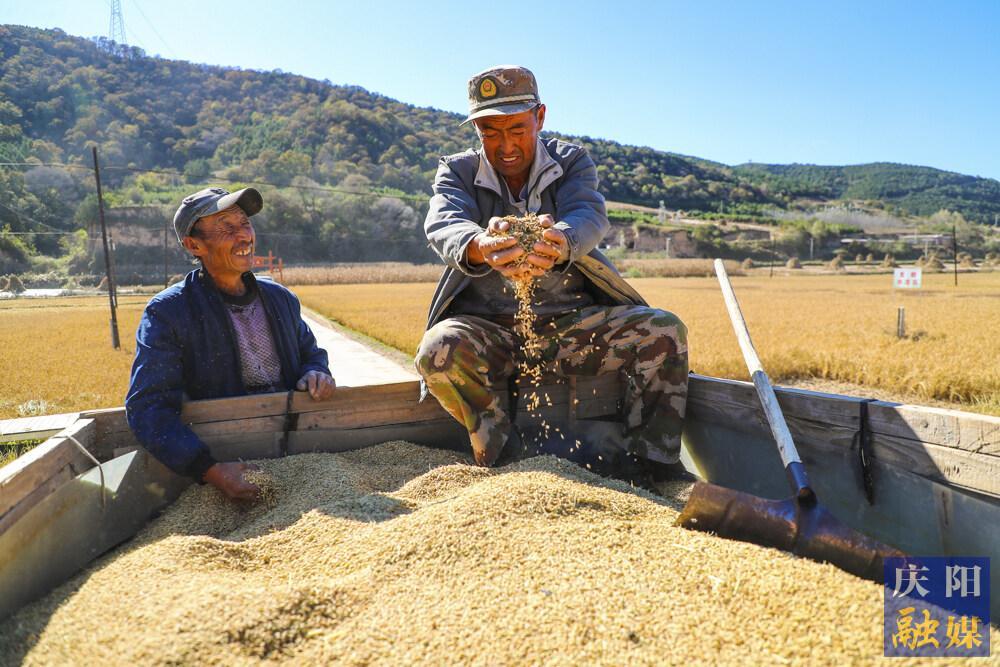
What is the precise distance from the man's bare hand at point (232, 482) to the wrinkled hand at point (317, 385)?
1.23ft

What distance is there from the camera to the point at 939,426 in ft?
4.85

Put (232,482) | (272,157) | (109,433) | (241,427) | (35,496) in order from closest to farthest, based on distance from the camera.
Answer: (35,496)
(232,482)
(109,433)
(241,427)
(272,157)

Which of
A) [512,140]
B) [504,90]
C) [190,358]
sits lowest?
[190,358]

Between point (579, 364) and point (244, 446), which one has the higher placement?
point (579, 364)

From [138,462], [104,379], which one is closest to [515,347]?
[138,462]

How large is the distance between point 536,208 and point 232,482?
1.51 m

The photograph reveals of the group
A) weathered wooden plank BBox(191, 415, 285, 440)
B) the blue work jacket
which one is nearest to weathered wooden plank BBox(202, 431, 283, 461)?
weathered wooden plank BBox(191, 415, 285, 440)

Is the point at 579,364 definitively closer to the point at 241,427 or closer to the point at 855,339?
the point at 241,427

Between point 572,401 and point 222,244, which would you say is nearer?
point 222,244

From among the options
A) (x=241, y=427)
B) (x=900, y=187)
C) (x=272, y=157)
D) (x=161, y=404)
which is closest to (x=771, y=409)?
(x=241, y=427)

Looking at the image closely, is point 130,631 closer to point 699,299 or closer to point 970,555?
point 970,555

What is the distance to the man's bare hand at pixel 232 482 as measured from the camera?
70.7 inches

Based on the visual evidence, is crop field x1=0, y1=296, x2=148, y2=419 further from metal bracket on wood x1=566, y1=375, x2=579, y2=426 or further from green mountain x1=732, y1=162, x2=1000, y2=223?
green mountain x1=732, y1=162, x2=1000, y2=223

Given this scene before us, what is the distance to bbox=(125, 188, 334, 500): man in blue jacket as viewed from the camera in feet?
6.01
